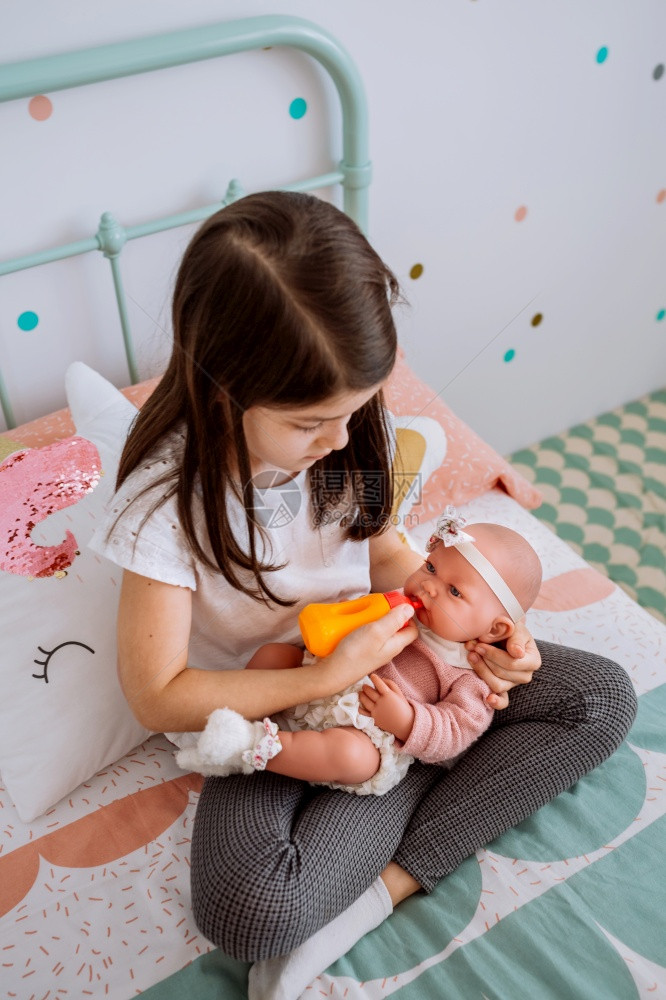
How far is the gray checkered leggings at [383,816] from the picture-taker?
0.85m

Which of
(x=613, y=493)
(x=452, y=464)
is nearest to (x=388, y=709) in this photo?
(x=452, y=464)

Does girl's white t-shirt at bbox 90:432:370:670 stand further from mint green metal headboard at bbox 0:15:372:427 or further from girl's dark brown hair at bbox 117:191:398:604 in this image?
mint green metal headboard at bbox 0:15:372:427

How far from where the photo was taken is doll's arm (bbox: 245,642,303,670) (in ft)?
3.34

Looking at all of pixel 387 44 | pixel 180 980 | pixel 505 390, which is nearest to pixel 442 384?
pixel 505 390

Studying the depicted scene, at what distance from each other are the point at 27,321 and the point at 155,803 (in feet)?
2.18

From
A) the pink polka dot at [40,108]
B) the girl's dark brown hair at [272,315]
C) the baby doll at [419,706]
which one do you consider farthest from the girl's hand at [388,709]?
the pink polka dot at [40,108]

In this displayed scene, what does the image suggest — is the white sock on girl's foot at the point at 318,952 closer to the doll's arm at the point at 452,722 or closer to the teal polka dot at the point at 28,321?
the doll's arm at the point at 452,722

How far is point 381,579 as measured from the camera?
1.13m

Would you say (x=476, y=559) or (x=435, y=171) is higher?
(x=435, y=171)

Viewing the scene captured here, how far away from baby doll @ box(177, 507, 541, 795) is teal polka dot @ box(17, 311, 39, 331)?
0.63 meters

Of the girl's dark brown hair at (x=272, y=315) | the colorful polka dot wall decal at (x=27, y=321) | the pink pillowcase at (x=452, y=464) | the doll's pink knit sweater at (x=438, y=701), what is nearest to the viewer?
the girl's dark brown hair at (x=272, y=315)

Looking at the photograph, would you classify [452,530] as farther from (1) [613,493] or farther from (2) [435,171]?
(1) [613,493]

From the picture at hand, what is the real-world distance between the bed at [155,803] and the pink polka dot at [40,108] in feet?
0.18

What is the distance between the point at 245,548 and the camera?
94 cm
